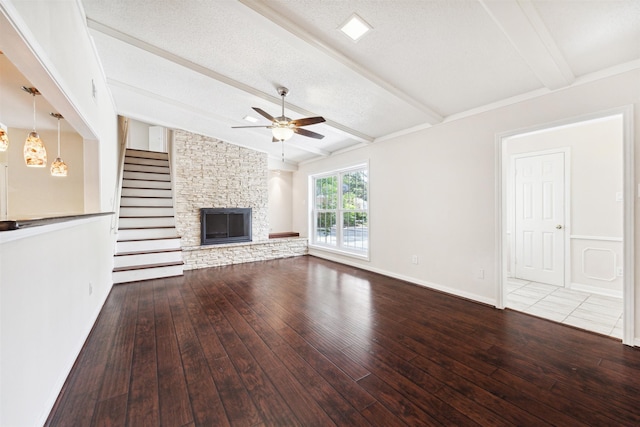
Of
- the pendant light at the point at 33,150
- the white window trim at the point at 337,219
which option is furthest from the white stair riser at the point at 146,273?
the white window trim at the point at 337,219

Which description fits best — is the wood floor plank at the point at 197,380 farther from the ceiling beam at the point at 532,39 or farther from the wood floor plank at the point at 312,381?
the ceiling beam at the point at 532,39

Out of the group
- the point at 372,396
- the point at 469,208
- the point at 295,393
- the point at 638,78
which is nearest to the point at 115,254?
the point at 295,393

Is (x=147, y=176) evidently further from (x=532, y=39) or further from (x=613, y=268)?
(x=613, y=268)

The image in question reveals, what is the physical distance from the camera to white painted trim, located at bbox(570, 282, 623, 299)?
345 cm

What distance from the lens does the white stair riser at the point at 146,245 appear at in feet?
15.0

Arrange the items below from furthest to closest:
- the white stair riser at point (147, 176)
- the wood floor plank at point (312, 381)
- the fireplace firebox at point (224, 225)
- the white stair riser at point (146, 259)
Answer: the white stair riser at point (147, 176)
the fireplace firebox at point (224, 225)
the white stair riser at point (146, 259)
the wood floor plank at point (312, 381)

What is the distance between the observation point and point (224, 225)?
19.7 ft

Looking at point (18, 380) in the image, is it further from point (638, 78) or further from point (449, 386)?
point (638, 78)

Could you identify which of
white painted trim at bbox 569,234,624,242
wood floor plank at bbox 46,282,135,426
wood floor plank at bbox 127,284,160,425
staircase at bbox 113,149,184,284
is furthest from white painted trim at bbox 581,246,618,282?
staircase at bbox 113,149,184,284

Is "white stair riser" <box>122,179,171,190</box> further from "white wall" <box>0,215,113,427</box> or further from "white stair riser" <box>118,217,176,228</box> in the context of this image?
"white wall" <box>0,215,113,427</box>

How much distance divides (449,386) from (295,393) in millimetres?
1056

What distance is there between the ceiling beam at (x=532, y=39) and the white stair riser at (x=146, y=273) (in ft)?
17.5

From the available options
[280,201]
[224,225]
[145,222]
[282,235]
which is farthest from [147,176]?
[282,235]

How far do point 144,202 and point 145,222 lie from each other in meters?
0.68
